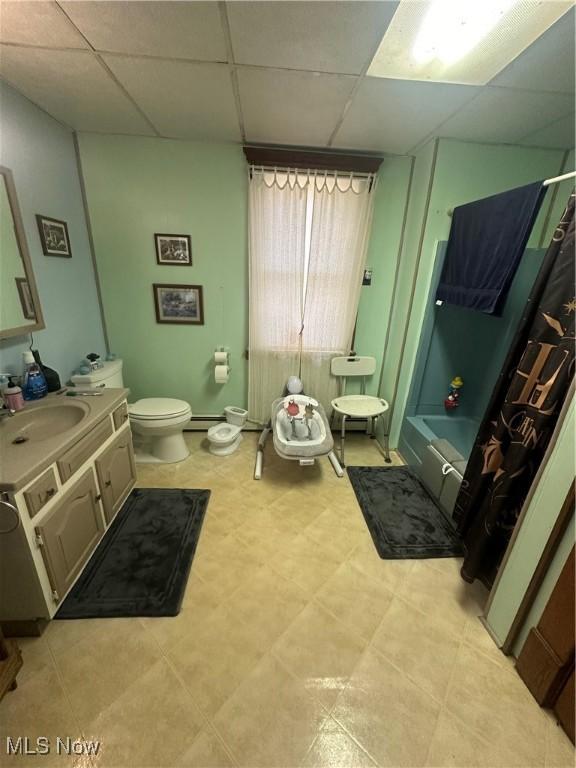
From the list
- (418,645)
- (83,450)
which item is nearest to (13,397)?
(83,450)

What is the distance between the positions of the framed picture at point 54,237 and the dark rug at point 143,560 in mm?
1698

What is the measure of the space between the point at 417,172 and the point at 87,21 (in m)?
2.06

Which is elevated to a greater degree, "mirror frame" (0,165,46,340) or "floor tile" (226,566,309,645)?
"mirror frame" (0,165,46,340)

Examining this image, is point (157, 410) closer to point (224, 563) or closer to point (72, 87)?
point (224, 563)

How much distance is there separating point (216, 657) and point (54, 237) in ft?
8.26

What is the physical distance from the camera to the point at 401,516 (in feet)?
6.59

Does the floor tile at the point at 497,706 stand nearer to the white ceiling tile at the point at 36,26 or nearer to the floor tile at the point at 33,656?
the floor tile at the point at 33,656

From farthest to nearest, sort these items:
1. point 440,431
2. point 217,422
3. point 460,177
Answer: point 217,422 < point 440,431 < point 460,177

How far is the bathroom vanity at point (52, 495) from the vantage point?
1121 millimetres

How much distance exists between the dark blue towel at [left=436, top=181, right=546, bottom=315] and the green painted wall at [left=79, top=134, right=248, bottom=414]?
1574 millimetres

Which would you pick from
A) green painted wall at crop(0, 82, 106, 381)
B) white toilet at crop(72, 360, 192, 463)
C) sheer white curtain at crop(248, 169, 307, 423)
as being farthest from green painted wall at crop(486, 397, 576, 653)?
green painted wall at crop(0, 82, 106, 381)

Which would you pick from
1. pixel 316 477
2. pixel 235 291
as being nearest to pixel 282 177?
pixel 235 291

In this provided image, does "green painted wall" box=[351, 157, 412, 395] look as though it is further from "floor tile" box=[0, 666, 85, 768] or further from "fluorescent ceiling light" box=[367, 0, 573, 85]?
"floor tile" box=[0, 666, 85, 768]

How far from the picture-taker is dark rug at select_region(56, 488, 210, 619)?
141 centimetres
